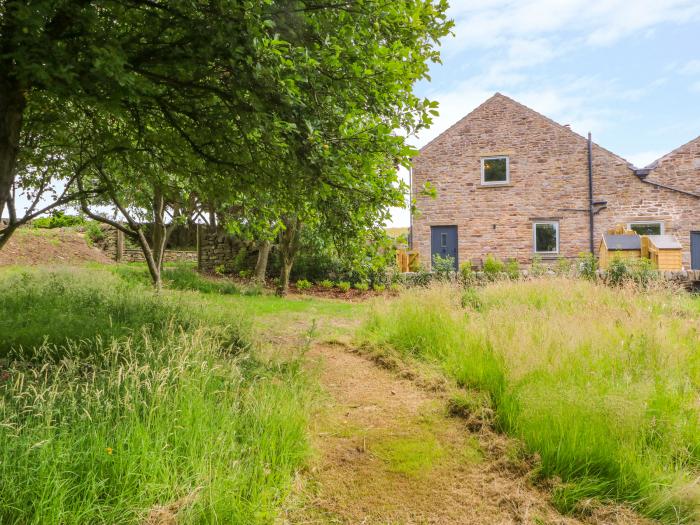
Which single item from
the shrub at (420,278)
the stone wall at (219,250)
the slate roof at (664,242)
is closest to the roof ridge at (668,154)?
the slate roof at (664,242)

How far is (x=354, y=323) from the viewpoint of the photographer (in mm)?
8789

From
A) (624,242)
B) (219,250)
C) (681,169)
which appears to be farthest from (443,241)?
(681,169)

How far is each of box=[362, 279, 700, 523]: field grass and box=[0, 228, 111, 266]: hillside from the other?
16.2 m

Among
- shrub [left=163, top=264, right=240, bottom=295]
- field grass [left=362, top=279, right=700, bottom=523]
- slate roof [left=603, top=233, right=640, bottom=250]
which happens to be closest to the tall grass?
field grass [left=362, top=279, right=700, bottom=523]

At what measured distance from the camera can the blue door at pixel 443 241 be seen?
19938 millimetres

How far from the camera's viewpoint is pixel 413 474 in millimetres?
3145

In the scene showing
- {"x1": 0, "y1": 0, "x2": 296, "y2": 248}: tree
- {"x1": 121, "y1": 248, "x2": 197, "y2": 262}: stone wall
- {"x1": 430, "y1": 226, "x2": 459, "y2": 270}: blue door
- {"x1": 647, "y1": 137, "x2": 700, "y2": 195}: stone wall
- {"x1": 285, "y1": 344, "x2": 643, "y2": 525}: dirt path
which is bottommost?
{"x1": 285, "y1": 344, "x2": 643, "y2": 525}: dirt path

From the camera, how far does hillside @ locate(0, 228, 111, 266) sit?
16.7 meters

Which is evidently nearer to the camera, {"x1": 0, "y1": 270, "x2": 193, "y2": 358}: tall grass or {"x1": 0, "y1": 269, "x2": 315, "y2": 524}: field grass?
{"x1": 0, "y1": 269, "x2": 315, "y2": 524}: field grass

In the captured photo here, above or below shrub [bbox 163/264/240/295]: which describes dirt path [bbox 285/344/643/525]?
below

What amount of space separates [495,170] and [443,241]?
4.05 meters

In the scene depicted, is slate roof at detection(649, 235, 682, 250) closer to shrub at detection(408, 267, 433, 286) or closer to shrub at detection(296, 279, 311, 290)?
shrub at detection(408, 267, 433, 286)

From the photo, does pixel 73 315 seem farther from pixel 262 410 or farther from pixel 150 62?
pixel 262 410

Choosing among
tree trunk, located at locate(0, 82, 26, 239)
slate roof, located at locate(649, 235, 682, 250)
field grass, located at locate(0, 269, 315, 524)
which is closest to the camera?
field grass, located at locate(0, 269, 315, 524)
